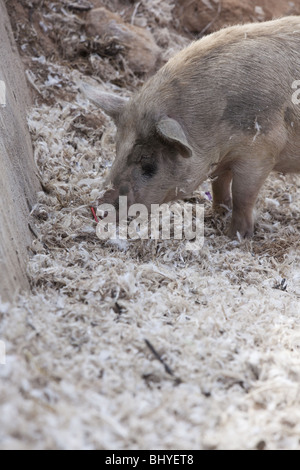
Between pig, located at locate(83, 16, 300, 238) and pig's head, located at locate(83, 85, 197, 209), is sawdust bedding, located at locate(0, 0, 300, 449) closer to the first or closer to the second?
pig's head, located at locate(83, 85, 197, 209)

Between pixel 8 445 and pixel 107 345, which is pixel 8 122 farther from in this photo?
pixel 8 445

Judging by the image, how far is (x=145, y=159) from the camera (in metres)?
3.98

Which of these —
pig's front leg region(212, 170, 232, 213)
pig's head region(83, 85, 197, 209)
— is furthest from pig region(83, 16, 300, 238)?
pig's front leg region(212, 170, 232, 213)

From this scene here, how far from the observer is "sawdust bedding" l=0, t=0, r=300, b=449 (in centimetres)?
216

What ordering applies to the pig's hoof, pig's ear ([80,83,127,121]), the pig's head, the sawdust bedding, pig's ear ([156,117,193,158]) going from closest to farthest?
the sawdust bedding → pig's ear ([156,117,193,158]) → the pig's head → pig's ear ([80,83,127,121]) → the pig's hoof

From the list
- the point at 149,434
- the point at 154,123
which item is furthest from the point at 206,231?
the point at 149,434

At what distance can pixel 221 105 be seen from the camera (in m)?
4.01

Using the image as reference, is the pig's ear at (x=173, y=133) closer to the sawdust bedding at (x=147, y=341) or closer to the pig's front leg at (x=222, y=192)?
the sawdust bedding at (x=147, y=341)

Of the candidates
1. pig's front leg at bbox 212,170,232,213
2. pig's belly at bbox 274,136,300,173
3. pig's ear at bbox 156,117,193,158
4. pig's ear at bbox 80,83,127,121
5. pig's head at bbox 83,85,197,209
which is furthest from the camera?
pig's front leg at bbox 212,170,232,213

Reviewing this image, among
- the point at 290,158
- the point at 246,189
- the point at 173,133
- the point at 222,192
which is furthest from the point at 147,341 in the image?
the point at 222,192

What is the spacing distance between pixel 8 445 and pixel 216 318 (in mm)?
1430

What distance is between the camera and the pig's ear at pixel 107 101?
418 cm

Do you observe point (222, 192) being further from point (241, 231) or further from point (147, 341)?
point (147, 341)

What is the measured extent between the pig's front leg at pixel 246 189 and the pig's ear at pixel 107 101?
0.93m
